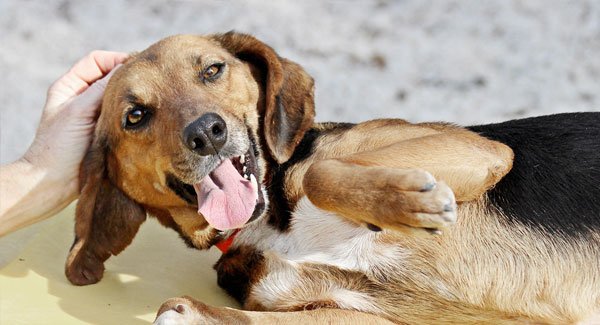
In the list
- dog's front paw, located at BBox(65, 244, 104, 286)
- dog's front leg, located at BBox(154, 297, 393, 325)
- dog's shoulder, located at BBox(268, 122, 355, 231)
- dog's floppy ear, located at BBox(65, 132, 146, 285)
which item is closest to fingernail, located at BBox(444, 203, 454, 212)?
dog's front leg, located at BBox(154, 297, 393, 325)

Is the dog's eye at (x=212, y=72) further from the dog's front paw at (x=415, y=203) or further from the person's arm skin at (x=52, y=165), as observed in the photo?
the dog's front paw at (x=415, y=203)

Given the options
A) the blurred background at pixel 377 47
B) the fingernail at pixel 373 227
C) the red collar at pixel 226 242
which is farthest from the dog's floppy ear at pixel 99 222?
the blurred background at pixel 377 47

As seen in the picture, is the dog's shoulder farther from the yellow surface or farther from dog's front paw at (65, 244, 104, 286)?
dog's front paw at (65, 244, 104, 286)

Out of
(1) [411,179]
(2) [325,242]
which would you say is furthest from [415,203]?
(2) [325,242]

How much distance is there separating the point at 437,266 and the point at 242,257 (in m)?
1.08

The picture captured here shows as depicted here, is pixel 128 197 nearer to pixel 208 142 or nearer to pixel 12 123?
pixel 208 142

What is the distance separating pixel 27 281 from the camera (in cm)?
475

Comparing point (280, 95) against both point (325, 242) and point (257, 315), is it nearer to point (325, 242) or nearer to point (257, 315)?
point (325, 242)

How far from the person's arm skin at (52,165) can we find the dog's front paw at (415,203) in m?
2.06

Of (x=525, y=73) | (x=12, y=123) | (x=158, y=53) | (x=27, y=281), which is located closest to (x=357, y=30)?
(x=525, y=73)

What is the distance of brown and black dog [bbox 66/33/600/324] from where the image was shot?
3961 millimetres

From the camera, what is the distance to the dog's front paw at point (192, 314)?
12.8ft

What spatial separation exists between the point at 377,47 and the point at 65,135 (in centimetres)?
500

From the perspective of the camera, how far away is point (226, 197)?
4.27 m
